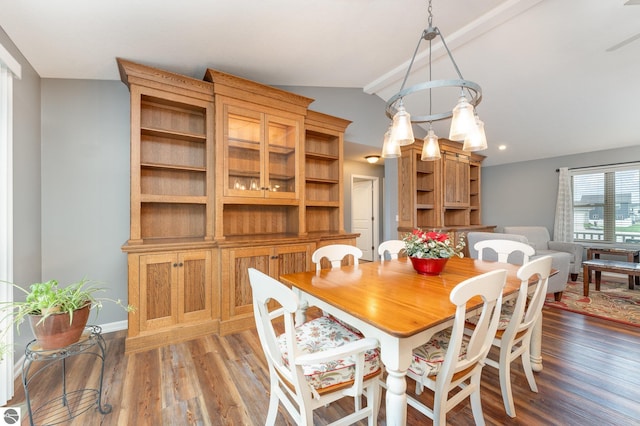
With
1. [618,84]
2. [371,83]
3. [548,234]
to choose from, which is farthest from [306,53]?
[548,234]

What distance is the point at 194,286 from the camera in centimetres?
249

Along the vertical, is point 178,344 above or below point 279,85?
below

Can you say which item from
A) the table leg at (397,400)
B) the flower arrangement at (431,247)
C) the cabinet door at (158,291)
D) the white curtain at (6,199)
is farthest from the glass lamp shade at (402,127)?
the white curtain at (6,199)

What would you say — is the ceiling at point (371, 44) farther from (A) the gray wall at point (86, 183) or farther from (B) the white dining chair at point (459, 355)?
(B) the white dining chair at point (459, 355)

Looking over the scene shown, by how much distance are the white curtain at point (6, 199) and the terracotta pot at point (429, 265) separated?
2635 millimetres

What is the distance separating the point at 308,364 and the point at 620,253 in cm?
572

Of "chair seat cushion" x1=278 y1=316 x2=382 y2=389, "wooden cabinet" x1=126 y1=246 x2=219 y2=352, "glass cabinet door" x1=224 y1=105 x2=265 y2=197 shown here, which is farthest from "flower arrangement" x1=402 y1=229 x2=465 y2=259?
"wooden cabinet" x1=126 y1=246 x2=219 y2=352

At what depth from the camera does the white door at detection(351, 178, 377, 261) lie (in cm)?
592

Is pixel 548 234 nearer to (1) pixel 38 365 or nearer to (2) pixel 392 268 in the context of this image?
(2) pixel 392 268

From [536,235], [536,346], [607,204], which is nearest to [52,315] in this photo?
[536,346]

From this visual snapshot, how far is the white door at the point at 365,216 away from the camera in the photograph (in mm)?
5922

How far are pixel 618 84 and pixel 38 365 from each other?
6.47 meters

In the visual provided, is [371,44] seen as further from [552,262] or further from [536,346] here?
[552,262]

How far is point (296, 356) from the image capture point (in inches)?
41.3
